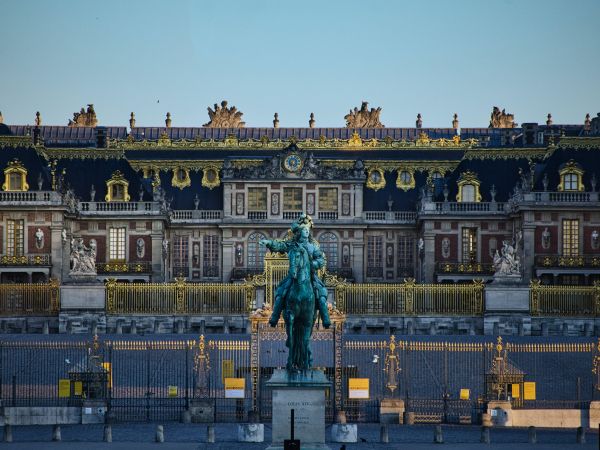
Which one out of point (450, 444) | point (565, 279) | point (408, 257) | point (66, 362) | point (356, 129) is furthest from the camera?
point (356, 129)

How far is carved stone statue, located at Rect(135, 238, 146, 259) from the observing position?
88312mm

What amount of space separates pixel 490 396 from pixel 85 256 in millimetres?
29461

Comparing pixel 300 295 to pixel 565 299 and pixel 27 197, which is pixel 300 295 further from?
pixel 27 197

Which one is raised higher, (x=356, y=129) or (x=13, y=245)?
(x=356, y=129)

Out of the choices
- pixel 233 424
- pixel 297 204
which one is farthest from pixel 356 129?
pixel 233 424

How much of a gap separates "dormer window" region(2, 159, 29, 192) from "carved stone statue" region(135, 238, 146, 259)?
6.57m

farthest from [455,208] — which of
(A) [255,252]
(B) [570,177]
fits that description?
(A) [255,252]

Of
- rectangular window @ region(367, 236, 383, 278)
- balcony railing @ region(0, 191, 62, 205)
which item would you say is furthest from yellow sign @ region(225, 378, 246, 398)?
rectangular window @ region(367, 236, 383, 278)

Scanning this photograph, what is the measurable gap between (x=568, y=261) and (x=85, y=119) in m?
39.1

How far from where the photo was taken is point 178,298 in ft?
254

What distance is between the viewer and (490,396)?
51.9m

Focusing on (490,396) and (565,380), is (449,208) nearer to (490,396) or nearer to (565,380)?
(565,380)

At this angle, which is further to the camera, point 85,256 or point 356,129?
point 356,129

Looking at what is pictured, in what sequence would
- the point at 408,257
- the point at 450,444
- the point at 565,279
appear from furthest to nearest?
the point at 408,257 < the point at 565,279 < the point at 450,444
